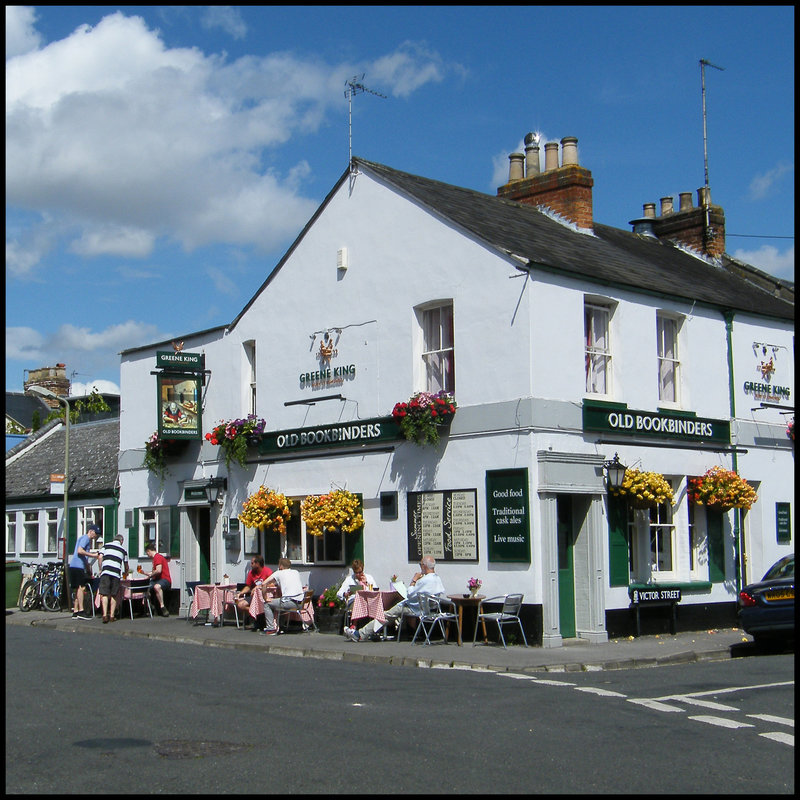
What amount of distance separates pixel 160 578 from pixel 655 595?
34.8ft

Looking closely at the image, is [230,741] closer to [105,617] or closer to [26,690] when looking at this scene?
[26,690]

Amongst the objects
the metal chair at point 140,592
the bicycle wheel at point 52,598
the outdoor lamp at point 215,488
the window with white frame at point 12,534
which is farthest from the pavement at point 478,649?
the window with white frame at point 12,534

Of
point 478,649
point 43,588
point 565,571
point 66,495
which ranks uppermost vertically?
point 66,495

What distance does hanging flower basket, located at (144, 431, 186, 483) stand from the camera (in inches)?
949

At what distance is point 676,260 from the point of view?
23906 millimetres

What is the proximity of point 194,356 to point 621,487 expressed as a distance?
10.2 metres

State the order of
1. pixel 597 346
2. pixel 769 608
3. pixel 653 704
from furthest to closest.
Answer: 1. pixel 597 346
2. pixel 769 608
3. pixel 653 704

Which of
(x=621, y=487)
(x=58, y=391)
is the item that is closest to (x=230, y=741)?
(x=621, y=487)

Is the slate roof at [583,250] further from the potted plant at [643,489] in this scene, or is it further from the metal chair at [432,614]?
the metal chair at [432,614]

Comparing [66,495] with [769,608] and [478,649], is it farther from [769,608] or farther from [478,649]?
[769,608]

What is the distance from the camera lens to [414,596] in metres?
17.1

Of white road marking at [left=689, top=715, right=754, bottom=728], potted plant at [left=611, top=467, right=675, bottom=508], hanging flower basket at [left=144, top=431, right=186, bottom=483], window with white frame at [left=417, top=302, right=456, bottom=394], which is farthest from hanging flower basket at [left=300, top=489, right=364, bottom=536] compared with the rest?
white road marking at [left=689, top=715, right=754, bottom=728]

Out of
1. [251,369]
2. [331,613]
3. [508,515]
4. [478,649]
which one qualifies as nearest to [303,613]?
[331,613]

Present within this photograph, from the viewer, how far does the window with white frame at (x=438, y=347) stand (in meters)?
18.8
